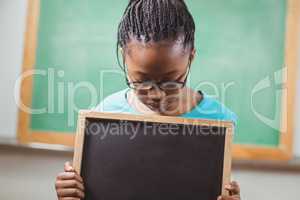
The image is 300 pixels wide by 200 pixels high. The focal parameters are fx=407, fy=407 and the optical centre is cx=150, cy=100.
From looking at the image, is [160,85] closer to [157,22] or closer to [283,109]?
[157,22]

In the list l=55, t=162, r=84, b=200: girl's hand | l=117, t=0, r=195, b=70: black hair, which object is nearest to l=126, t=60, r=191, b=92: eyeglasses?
l=117, t=0, r=195, b=70: black hair

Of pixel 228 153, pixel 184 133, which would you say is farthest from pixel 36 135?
pixel 228 153

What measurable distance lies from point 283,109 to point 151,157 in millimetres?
542

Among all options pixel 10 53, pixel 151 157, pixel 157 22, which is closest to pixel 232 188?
pixel 151 157

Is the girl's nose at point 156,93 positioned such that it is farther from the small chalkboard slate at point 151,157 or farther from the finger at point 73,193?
the finger at point 73,193

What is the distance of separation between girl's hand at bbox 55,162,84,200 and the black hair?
1.64 ft

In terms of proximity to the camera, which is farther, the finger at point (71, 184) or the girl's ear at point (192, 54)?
the girl's ear at point (192, 54)

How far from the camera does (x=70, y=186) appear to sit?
1.12 metres

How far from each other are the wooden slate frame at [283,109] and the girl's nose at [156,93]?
308mm

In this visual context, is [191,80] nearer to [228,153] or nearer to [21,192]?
[228,153]

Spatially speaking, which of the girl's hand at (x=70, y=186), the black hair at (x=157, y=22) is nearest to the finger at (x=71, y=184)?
the girl's hand at (x=70, y=186)

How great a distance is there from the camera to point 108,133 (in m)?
1.17

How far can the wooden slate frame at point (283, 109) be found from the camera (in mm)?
1397

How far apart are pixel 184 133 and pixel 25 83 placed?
63 cm
